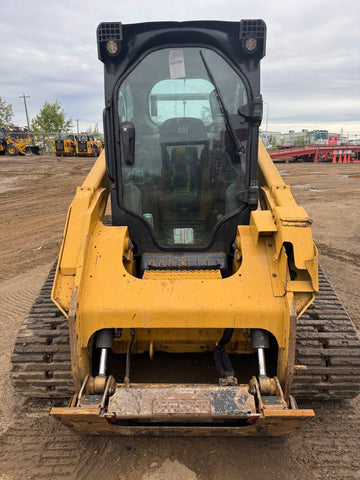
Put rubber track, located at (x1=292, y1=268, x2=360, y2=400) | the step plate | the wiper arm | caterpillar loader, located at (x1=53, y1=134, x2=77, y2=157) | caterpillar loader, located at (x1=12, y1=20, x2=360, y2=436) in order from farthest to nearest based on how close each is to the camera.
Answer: caterpillar loader, located at (x1=53, y1=134, x2=77, y2=157) < the wiper arm < rubber track, located at (x1=292, y1=268, x2=360, y2=400) < caterpillar loader, located at (x1=12, y1=20, x2=360, y2=436) < the step plate

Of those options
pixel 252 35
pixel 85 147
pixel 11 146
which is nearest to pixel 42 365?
pixel 252 35

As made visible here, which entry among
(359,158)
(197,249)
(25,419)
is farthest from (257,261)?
(359,158)

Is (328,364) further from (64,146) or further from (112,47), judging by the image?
(64,146)

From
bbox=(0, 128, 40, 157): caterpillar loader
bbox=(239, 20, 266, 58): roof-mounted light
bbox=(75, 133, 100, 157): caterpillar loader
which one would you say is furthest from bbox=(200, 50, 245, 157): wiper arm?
bbox=(0, 128, 40, 157): caterpillar loader

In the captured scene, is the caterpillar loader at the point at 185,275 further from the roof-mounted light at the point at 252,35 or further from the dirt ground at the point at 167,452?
the dirt ground at the point at 167,452

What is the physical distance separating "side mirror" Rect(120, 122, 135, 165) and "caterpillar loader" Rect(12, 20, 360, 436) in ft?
0.04

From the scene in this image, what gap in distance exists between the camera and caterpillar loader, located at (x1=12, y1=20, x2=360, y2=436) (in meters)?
2.14

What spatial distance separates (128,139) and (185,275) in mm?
1232

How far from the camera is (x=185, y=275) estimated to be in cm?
279

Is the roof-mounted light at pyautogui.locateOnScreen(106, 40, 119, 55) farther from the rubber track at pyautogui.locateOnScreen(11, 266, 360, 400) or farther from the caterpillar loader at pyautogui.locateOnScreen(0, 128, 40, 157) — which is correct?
the caterpillar loader at pyautogui.locateOnScreen(0, 128, 40, 157)

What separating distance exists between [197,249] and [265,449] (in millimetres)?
1645

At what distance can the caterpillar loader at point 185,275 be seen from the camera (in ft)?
7.04

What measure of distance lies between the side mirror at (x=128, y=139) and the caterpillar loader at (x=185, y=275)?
0.04 feet

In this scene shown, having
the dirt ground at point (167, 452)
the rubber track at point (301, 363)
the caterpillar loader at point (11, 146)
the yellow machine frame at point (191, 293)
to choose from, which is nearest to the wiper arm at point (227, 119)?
the yellow machine frame at point (191, 293)
